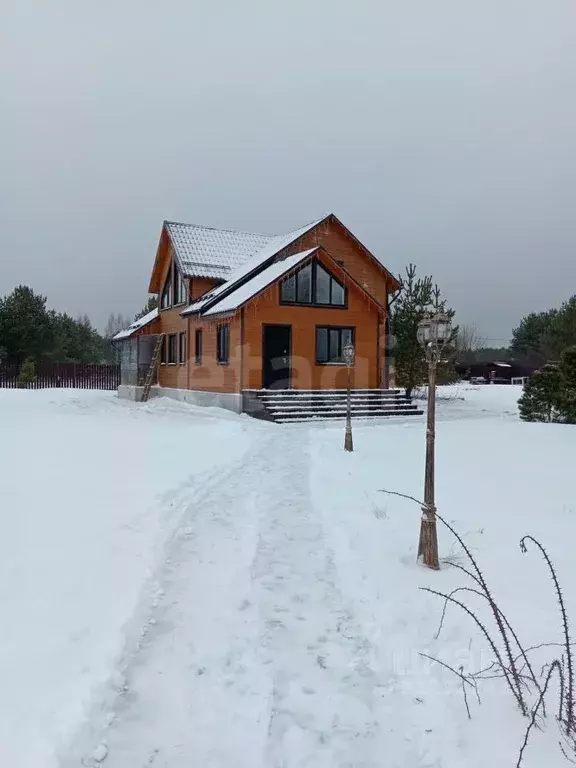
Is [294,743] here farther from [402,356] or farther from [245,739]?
[402,356]

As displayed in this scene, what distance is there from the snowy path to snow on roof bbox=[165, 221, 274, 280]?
17.9 m

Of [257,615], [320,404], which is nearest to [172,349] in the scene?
[320,404]

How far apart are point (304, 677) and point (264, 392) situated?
46.6ft

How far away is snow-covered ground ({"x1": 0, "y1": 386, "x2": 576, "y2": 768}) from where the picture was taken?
7.98 feet

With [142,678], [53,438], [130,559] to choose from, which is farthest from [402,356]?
[142,678]

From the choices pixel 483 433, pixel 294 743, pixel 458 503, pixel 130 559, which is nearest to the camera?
pixel 294 743

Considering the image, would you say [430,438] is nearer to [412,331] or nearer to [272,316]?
[272,316]

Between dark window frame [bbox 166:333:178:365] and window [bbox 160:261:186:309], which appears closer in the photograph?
window [bbox 160:261:186:309]

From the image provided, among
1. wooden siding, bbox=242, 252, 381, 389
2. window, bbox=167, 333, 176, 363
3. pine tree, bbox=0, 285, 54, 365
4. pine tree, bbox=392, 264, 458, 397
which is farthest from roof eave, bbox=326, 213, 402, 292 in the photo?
pine tree, bbox=0, 285, 54, 365

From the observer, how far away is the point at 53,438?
36.0ft

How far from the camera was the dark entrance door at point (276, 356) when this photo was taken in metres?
18.0

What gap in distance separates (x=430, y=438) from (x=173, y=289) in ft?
67.4

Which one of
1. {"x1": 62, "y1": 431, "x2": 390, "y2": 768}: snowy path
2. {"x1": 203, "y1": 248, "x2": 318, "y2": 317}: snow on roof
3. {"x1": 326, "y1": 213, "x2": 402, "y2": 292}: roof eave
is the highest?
{"x1": 326, "y1": 213, "x2": 402, "y2": 292}: roof eave

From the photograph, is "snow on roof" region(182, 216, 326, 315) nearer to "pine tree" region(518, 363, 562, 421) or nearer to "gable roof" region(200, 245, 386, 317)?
"gable roof" region(200, 245, 386, 317)
